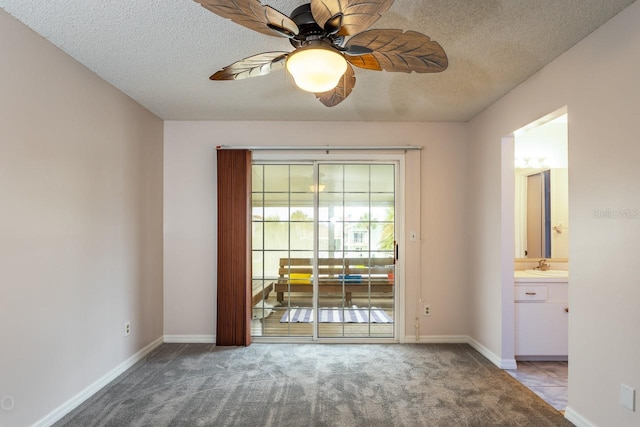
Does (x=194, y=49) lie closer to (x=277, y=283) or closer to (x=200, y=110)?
(x=200, y=110)

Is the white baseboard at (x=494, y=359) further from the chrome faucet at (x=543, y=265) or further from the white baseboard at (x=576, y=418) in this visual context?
the chrome faucet at (x=543, y=265)

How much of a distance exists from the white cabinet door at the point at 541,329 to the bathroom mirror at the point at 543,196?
0.84 metres

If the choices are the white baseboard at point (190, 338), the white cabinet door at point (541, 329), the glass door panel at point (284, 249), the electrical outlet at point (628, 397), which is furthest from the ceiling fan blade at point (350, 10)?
the white baseboard at point (190, 338)

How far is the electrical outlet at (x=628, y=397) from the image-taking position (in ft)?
6.37

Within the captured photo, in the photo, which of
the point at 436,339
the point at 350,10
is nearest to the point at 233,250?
the point at 436,339

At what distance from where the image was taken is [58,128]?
2.46 m

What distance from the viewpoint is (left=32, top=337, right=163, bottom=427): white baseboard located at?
2.36m

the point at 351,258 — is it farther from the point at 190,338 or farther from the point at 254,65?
the point at 254,65

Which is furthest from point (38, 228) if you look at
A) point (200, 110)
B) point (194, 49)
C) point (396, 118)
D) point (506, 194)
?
point (506, 194)

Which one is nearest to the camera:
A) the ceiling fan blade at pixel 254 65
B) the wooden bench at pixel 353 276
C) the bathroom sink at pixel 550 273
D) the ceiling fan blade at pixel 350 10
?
the ceiling fan blade at pixel 350 10

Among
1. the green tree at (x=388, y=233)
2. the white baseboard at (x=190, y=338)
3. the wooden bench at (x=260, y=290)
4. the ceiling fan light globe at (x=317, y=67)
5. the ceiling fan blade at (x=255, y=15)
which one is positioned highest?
the ceiling fan blade at (x=255, y=15)

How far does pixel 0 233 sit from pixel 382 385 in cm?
279

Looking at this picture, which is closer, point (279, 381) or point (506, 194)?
point (279, 381)

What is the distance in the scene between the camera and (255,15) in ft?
4.59
